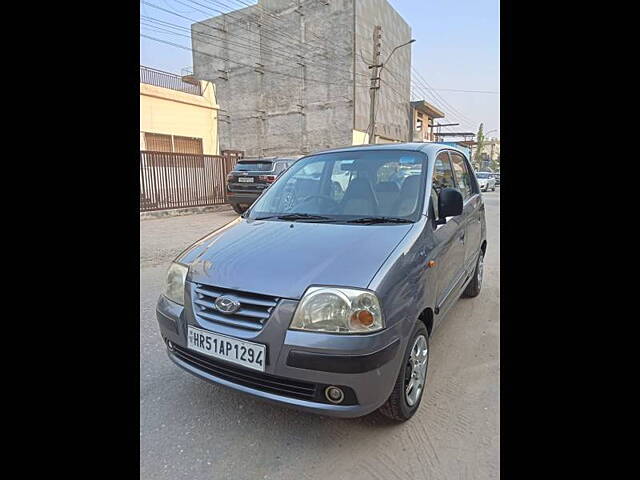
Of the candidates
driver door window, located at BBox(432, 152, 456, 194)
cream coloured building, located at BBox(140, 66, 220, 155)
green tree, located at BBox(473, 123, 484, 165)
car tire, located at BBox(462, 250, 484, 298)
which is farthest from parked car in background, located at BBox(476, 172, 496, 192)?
green tree, located at BBox(473, 123, 484, 165)

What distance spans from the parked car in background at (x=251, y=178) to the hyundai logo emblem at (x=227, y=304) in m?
8.01

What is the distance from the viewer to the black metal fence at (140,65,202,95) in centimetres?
1441

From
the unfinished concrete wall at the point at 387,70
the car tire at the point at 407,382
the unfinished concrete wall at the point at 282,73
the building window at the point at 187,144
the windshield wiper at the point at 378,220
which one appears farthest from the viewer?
the unfinished concrete wall at the point at 387,70

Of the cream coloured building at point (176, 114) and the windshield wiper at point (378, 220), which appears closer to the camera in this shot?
the windshield wiper at point (378, 220)

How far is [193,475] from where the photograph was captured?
1.80 meters

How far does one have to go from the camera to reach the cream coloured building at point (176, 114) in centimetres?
1423

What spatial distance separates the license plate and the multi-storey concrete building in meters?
21.5

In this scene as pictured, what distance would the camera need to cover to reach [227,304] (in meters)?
1.90

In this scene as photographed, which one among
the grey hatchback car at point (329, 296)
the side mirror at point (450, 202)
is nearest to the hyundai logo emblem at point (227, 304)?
the grey hatchback car at point (329, 296)

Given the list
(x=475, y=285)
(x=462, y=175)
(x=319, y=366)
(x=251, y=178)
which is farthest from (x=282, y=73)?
(x=319, y=366)

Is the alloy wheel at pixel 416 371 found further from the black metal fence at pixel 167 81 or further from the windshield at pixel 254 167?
the black metal fence at pixel 167 81
